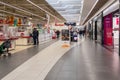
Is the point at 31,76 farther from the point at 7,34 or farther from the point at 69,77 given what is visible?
the point at 7,34

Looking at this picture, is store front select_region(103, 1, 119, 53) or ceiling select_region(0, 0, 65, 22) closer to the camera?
store front select_region(103, 1, 119, 53)

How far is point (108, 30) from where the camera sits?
58.5 ft

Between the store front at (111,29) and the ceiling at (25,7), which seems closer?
the store front at (111,29)

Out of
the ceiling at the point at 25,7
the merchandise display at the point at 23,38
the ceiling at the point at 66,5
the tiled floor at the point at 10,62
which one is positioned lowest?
the tiled floor at the point at 10,62

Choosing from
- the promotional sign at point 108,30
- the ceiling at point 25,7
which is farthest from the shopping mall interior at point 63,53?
the ceiling at point 25,7

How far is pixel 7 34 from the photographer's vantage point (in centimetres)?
1409

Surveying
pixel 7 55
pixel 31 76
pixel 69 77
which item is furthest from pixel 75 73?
pixel 7 55

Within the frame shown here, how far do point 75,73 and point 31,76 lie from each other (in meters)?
1.31

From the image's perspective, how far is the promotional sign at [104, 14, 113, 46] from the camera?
1758cm

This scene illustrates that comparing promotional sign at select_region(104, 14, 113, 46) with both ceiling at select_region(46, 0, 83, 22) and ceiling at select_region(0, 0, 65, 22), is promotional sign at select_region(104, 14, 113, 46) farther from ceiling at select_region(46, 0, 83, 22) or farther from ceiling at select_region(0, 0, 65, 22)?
ceiling at select_region(0, 0, 65, 22)

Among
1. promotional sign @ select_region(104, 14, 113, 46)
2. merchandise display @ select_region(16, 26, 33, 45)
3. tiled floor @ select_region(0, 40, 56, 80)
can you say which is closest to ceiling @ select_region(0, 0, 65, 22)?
merchandise display @ select_region(16, 26, 33, 45)

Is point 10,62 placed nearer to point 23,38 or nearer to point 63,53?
point 63,53

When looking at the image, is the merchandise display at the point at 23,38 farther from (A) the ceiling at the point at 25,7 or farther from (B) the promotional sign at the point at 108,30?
(B) the promotional sign at the point at 108,30

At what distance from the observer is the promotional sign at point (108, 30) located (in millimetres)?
17578
